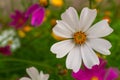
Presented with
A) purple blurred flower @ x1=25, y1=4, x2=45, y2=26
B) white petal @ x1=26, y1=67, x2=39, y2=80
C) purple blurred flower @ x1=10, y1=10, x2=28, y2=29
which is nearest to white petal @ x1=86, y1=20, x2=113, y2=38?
white petal @ x1=26, y1=67, x2=39, y2=80

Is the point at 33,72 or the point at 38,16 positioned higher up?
the point at 38,16

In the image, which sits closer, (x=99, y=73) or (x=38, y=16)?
(x=99, y=73)

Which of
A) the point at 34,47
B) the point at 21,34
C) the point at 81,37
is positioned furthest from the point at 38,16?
the point at 21,34

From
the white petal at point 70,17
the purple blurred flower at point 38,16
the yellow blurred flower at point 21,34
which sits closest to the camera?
the white petal at point 70,17


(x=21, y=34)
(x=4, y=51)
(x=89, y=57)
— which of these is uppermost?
(x=21, y=34)

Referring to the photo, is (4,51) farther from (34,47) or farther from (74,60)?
(74,60)

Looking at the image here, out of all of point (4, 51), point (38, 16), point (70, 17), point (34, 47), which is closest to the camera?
point (70, 17)

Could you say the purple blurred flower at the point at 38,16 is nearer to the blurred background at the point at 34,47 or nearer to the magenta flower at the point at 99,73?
the blurred background at the point at 34,47

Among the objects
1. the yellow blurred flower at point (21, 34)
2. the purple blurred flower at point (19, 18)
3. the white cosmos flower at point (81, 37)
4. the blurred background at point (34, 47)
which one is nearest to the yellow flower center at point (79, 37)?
the white cosmos flower at point (81, 37)

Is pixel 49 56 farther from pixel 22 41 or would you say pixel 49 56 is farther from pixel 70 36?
pixel 70 36

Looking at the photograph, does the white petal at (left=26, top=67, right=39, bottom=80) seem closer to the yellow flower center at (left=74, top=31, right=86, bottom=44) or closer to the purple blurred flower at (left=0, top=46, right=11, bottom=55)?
the yellow flower center at (left=74, top=31, right=86, bottom=44)
